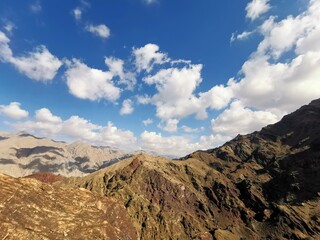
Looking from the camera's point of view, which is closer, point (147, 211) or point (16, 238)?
point (16, 238)

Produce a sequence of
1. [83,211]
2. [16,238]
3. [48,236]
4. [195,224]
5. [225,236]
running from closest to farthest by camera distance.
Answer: [16,238], [48,236], [83,211], [225,236], [195,224]

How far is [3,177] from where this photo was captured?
150 metres

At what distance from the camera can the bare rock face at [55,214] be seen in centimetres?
12294

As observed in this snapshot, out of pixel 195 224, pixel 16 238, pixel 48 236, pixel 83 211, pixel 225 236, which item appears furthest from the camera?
pixel 195 224

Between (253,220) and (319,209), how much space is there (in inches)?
1541

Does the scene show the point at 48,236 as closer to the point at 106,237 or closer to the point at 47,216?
the point at 47,216

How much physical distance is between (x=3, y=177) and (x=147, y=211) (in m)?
86.0

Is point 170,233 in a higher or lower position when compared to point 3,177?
lower

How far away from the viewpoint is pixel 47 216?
447 feet

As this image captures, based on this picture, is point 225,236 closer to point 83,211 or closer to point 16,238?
point 83,211


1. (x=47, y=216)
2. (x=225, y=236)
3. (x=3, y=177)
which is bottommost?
(x=225, y=236)

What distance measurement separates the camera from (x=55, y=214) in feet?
465

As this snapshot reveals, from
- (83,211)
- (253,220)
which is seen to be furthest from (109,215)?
(253,220)

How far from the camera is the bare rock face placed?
403ft
